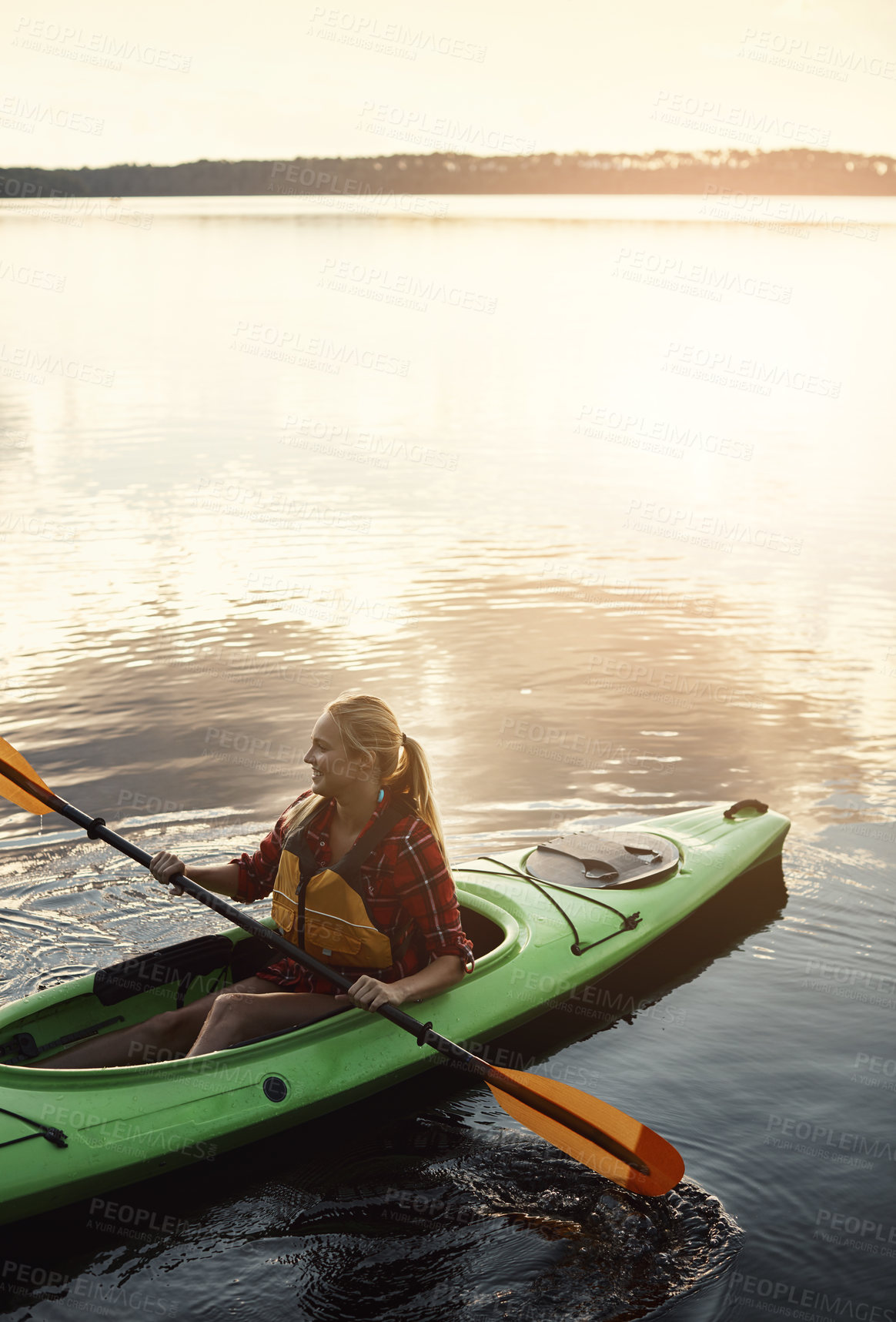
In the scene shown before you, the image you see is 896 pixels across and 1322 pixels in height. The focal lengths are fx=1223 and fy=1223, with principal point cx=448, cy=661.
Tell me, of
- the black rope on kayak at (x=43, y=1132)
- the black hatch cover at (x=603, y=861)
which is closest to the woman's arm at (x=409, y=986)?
the black rope on kayak at (x=43, y=1132)

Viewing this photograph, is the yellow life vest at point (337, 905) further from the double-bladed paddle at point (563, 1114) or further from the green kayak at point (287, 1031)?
the green kayak at point (287, 1031)

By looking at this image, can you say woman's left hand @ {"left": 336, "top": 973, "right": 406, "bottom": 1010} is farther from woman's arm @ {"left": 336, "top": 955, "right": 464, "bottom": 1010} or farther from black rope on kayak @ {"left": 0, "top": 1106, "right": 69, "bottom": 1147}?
black rope on kayak @ {"left": 0, "top": 1106, "right": 69, "bottom": 1147}

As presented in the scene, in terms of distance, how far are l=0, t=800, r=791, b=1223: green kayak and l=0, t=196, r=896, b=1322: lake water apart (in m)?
0.17

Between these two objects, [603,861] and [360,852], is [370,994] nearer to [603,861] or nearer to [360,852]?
[360,852]

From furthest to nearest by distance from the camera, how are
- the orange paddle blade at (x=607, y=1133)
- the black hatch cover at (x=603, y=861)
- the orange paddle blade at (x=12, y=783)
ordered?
the black hatch cover at (x=603, y=861)
the orange paddle blade at (x=12, y=783)
the orange paddle blade at (x=607, y=1133)

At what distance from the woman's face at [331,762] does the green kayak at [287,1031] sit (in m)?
0.77

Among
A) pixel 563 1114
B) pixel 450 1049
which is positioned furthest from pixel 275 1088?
pixel 563 1114

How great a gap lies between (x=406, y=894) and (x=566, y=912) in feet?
4.05

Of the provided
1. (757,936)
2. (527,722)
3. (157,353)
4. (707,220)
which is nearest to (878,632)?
(527,722)

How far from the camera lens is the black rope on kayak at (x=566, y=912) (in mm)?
4594

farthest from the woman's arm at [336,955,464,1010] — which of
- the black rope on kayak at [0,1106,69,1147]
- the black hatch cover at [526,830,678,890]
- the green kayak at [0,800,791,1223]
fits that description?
the black hatch cover at [526,830,678,890]

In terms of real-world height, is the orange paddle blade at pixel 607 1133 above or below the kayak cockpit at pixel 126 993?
below

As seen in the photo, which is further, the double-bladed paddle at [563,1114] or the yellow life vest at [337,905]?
the yellow life vest at [337,905]

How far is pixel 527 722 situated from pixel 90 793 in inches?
100
